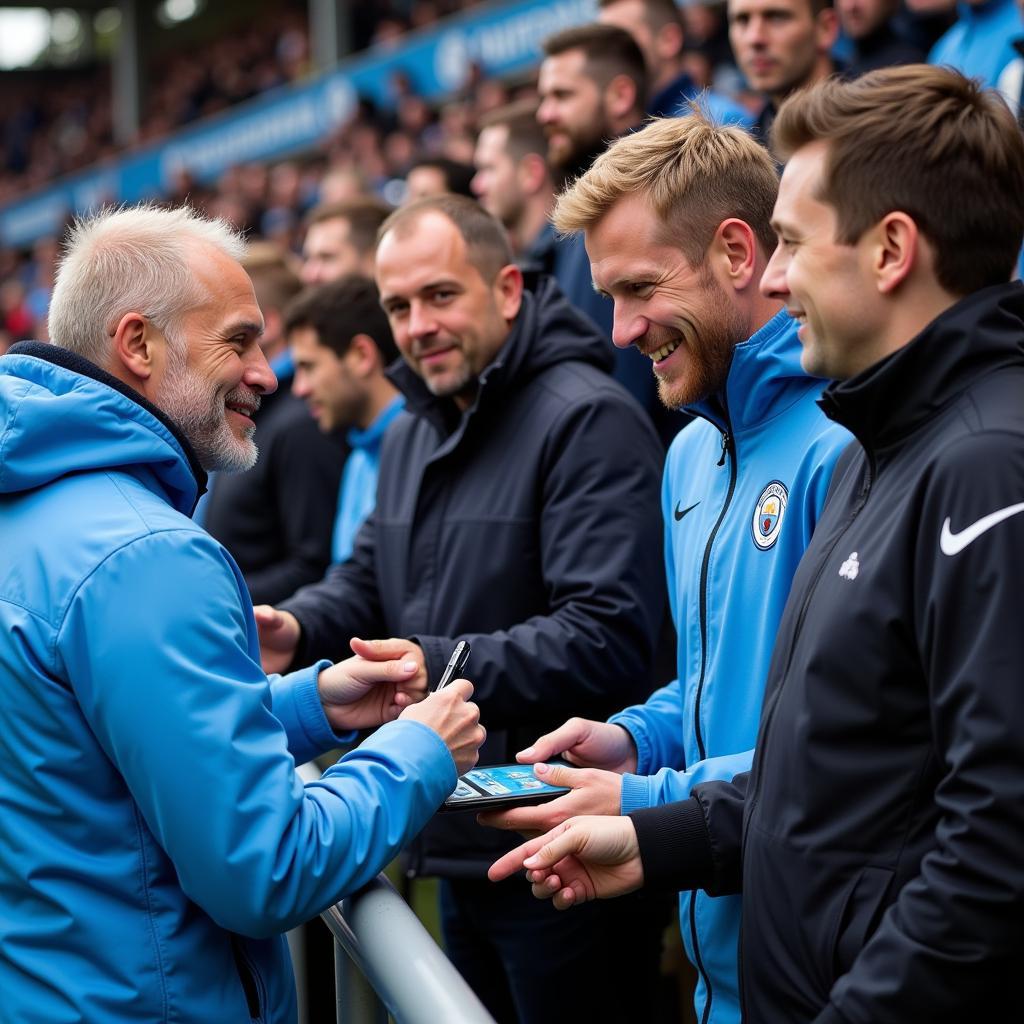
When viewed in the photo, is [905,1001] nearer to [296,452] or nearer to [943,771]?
[943,771]

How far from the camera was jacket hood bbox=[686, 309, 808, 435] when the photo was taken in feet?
8.30

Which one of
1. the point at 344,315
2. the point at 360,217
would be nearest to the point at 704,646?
the point at 344,315

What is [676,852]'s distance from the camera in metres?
2.22

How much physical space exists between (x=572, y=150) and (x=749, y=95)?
10.8ft

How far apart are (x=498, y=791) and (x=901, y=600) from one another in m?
0.93

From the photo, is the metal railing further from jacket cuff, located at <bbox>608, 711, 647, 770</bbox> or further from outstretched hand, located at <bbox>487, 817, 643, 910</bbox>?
jacket cuff, located at <bbox>608, 711, 647, 770</bbox>

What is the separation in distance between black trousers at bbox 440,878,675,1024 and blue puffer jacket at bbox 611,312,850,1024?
76cm

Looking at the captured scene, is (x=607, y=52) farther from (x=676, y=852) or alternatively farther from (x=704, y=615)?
(x=676, y=852)

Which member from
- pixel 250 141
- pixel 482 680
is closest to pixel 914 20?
pixel 482 680

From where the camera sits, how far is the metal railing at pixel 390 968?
1718 millimetres

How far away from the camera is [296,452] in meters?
5.25

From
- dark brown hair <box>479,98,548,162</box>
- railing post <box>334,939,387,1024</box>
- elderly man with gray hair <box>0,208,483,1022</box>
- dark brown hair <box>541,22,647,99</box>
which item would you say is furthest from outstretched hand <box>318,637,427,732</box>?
dark brown hair <box>479,98,548,162</box>

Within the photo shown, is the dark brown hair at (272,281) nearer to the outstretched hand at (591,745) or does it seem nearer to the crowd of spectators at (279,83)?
the crowd of spectators at (279,83)

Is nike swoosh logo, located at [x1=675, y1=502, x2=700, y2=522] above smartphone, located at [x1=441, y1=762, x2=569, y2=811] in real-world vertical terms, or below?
above
